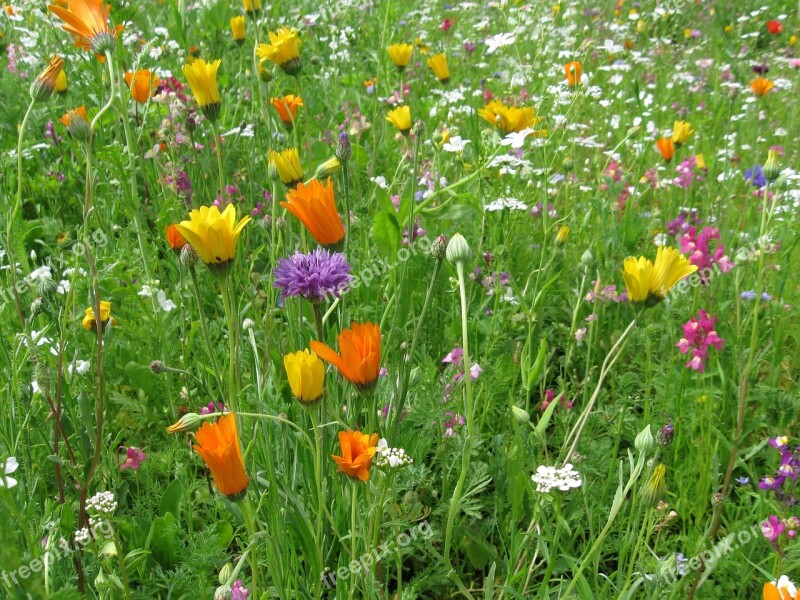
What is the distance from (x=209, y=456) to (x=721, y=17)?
19.7 ft

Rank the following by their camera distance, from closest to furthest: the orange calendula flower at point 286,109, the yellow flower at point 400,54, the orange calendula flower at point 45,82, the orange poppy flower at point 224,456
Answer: the orange poppy flower at point 224,456
the orange calendula flower at point 45,82
the orange calendula flower at point 286,109
the yellow flower at point 400,54

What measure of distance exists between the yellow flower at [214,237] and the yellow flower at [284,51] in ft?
2.63

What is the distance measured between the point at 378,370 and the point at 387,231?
0.68 metres

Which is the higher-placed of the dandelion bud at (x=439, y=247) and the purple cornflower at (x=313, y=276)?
the dandelion bud at (x=439, y=247)

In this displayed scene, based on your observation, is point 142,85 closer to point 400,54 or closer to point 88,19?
point 88,19

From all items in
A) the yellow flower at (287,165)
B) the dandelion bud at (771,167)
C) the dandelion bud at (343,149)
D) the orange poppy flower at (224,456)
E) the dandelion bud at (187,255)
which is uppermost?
the dandelion bud at (343,149)

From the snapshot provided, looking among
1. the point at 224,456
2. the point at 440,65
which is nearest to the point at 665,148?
the point at 440,65

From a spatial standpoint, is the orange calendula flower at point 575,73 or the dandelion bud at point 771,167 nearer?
the dandelion bud at point 771,167

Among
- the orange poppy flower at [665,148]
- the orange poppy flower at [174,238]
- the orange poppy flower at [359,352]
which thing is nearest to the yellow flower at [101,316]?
the orange poppy flower at [174,238]

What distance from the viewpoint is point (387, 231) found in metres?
1.64

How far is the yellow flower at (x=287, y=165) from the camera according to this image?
4.58 ft

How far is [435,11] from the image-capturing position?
15.7 feet

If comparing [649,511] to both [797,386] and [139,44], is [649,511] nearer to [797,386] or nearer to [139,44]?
[797,386]

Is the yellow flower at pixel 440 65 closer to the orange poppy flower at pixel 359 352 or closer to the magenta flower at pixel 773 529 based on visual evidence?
the orange poppy flower at pixel 359 352
